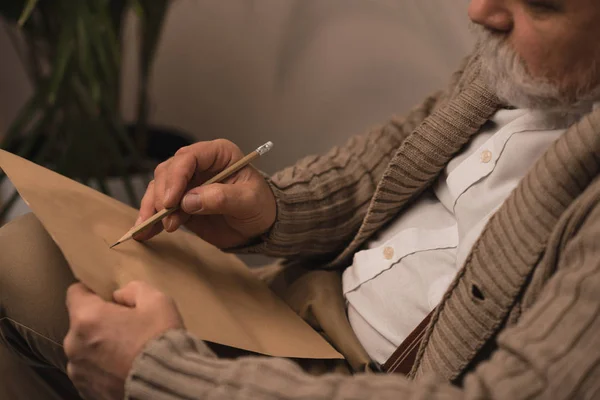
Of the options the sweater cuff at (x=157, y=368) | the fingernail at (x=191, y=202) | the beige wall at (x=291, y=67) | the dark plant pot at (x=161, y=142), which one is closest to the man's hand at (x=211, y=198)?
the fingernail at (x=191, y=202)

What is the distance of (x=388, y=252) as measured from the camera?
837 mm

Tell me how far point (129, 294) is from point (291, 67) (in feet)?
3.47

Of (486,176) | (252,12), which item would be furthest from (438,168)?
(252,12)

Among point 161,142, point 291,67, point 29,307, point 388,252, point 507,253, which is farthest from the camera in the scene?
point 161,142

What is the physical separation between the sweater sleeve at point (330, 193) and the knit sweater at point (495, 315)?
92mm

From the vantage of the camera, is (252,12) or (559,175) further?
(252,12)

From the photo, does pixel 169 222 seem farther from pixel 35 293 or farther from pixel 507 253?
pixel 507 253

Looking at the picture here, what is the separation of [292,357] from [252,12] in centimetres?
110

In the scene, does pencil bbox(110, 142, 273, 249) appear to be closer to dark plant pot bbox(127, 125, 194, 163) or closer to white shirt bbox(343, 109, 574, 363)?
white shirt bbox(343, 109, 574, 363)

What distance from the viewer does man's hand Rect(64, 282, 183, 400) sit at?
0.59 m

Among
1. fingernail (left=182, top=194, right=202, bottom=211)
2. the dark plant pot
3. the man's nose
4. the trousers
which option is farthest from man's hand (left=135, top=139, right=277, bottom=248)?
the dark plant pot

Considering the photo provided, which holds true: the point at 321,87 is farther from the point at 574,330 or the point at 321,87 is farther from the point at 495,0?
the point at 574,330

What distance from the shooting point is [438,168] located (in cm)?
85

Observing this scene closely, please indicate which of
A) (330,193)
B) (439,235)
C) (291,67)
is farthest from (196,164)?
(291,67)
